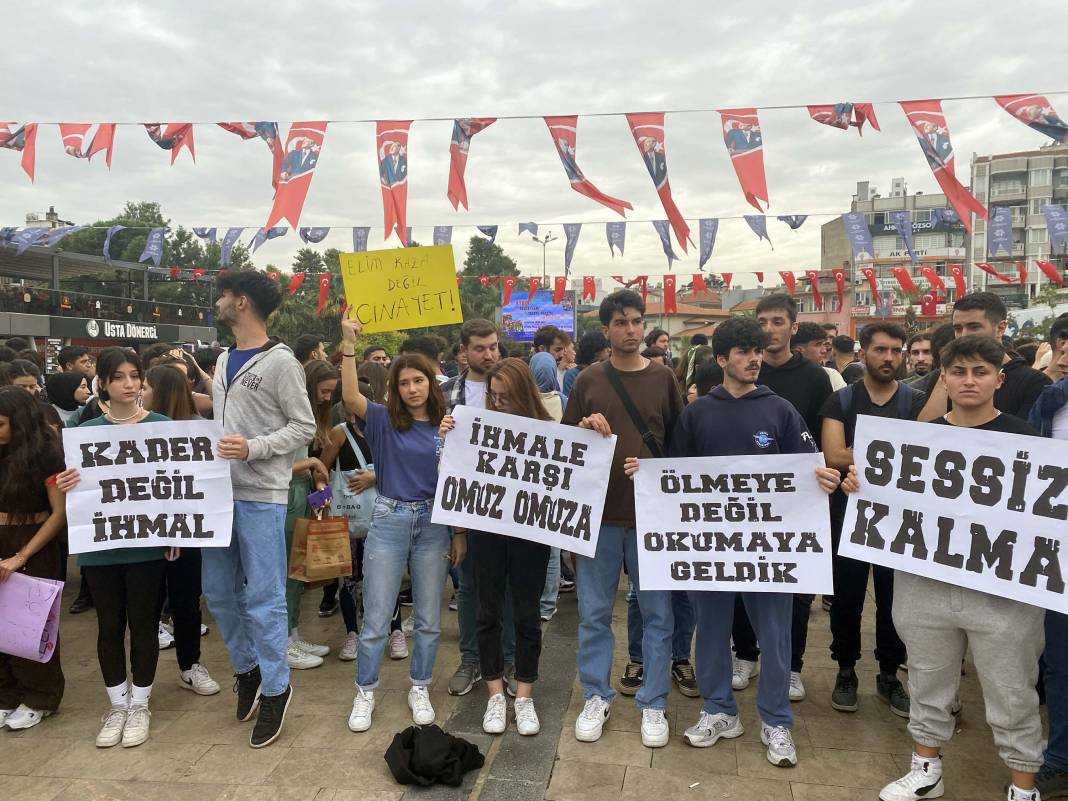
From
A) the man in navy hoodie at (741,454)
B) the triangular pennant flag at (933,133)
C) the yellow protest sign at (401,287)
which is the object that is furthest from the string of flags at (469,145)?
the man in navy hoodie at (741,454)

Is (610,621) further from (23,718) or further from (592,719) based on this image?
(23,718)

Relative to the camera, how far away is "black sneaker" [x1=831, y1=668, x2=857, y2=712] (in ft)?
12.5

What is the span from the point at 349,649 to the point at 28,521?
1932mm

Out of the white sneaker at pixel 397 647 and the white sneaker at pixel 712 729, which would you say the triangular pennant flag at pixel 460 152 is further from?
the white sneaker at pixel 712 729

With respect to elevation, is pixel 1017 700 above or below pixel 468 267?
below

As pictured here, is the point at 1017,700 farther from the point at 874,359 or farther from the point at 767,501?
the point at 874,359

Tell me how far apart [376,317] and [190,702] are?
93.2 inches

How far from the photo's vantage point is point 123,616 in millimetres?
3672

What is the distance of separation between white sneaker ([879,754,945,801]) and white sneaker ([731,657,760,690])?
1.13 meters

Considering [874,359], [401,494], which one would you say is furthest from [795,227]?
[401,494]

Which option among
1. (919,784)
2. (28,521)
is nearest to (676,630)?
(919,784)

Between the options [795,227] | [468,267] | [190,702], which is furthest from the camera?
[468,267]

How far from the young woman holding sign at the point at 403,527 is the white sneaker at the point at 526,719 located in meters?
0.46

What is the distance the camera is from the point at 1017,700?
108 inches
